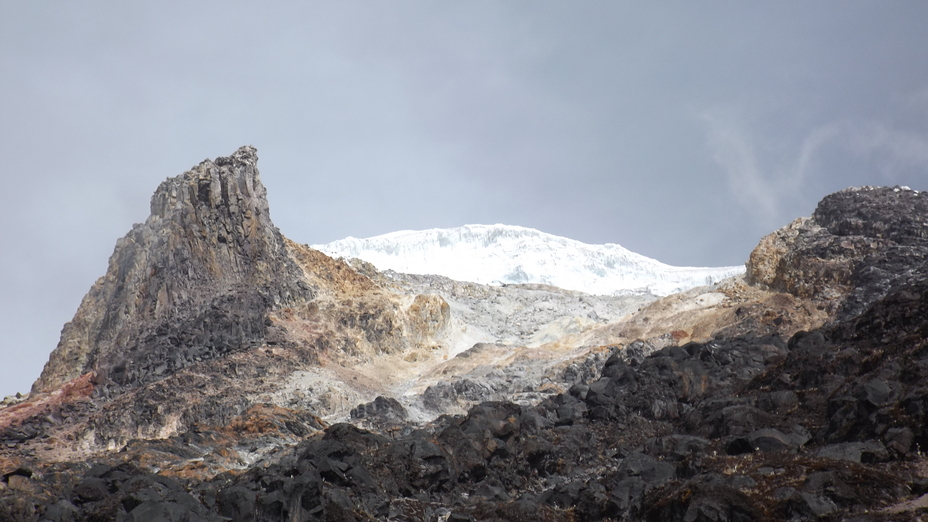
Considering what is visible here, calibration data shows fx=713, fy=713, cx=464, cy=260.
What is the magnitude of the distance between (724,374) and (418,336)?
113ft

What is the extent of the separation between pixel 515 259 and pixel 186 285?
9540cm

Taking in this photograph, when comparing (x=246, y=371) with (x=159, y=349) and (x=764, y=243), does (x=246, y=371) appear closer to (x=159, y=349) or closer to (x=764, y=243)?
(x=159, y=349)

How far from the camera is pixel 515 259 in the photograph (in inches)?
5856

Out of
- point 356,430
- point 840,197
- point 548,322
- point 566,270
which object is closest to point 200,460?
point 356,430

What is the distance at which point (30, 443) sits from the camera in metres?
44.7

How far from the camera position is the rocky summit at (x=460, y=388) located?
64.2 feet

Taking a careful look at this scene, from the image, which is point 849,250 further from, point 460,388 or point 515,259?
point 515,259

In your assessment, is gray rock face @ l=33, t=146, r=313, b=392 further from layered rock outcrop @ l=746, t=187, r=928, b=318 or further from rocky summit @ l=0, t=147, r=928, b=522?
layered rock outcrop @ l=746, t=187, r=928, b=318

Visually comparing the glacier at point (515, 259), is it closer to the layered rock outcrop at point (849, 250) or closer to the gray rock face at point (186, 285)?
the gray rock face at point (186, 285)

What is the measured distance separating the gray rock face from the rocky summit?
0.21 meters

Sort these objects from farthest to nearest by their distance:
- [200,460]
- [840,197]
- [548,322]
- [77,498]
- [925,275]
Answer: [548,322] → [840,197] → [925,275] → [200,460] → [77,498]

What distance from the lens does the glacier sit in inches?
5566

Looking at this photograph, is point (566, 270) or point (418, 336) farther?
point (566, 270)

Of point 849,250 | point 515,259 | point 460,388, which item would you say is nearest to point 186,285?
point 460,388
